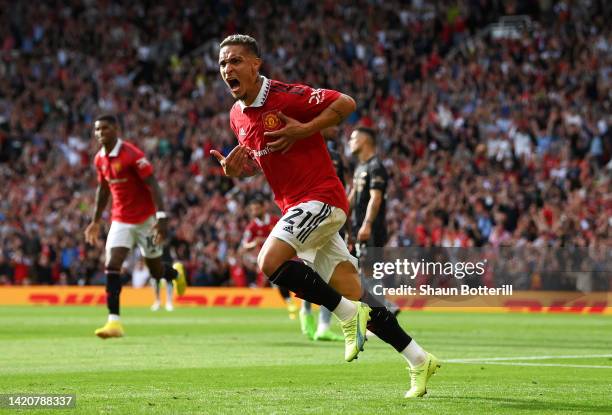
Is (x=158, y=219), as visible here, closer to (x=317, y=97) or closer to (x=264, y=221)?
(x=264, y=221)

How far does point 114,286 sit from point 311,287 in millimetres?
7732

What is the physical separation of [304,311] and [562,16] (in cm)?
2041

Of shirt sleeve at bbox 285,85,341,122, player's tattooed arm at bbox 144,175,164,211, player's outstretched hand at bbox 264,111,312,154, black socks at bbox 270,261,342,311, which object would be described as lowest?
black socks at bbox 270,261,342,311

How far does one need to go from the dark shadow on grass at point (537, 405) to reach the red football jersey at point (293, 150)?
167cm

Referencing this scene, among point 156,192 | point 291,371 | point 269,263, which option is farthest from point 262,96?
point 156,192

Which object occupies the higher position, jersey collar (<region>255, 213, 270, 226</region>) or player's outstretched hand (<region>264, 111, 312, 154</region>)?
player's outstretched hand (<region>264, 111, 312, 154</region>)

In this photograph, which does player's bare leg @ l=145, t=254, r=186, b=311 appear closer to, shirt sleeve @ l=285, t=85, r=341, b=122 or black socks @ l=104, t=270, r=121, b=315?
black socks @ l=104, t=270, r=121, b=315

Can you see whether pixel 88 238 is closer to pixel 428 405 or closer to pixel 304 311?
pixel 304 311

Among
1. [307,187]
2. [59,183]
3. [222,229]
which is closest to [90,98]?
[59,183]

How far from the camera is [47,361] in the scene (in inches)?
464

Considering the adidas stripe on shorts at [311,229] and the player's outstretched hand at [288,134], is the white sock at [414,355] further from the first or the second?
the player's outstretched hand at [288,134]

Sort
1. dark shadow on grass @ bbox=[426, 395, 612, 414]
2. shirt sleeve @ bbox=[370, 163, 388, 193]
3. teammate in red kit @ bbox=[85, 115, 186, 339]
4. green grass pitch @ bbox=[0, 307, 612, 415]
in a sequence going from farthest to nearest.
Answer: teammate in red kit @ bbox=[85, 115, 186, 339], shirt sleeve @ bbox=[370, 163, 388, 193], green grass pitch @ bbox=[0, 307, 612, 415], dark shadow on grass @ bbox=[426, 395, 612, 414]

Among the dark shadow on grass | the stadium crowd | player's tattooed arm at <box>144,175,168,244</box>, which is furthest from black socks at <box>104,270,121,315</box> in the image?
the stadium crowd

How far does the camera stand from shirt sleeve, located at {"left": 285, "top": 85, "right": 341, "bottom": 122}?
853 cm
